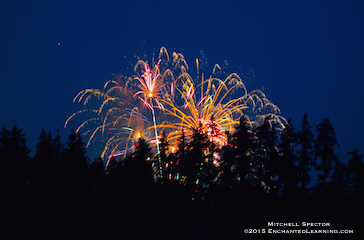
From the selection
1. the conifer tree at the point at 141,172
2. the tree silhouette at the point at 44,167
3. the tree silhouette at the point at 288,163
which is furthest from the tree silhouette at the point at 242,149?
the tree silhouette at the point at 44,167

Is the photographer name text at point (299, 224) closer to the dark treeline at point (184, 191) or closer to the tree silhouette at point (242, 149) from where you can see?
the dark treeline at point (184, 191)

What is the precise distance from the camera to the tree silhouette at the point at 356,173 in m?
32.2

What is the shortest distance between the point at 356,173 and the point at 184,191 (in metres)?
19.9

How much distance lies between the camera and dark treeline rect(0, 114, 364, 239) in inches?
1095

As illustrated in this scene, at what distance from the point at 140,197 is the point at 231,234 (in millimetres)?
10501

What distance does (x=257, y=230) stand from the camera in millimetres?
27531

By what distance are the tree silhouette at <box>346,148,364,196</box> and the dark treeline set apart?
100 mm

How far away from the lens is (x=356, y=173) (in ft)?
107

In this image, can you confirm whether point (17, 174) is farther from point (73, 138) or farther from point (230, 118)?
point (230, 118)

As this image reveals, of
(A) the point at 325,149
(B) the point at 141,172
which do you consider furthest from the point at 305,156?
(B) the point at 141,172

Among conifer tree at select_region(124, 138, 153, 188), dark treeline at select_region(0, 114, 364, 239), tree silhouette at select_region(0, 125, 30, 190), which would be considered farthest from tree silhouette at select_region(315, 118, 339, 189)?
tree silhouette at select_region(0, 125, 30, 190)

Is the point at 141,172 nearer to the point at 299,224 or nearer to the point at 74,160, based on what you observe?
the point at 74,160

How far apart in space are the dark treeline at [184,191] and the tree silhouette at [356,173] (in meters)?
0.10

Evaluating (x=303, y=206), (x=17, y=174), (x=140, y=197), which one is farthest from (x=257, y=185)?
(x=17, y=174)
